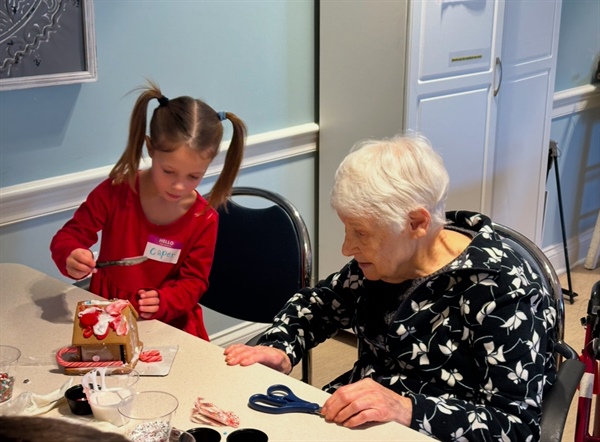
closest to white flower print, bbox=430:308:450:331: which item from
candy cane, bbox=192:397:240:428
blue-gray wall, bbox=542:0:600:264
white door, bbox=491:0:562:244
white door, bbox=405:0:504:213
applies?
candy cane, bbox=192:397:240:428

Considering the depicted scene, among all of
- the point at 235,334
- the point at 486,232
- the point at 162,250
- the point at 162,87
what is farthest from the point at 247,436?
the point at 235,334

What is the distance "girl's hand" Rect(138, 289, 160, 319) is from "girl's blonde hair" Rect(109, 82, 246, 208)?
1.10ft

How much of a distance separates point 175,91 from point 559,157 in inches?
95.0

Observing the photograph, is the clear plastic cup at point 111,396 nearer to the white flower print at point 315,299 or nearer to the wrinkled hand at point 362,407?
the wrinkled hand at point 362,407

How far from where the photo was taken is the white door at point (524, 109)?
340 centimetres

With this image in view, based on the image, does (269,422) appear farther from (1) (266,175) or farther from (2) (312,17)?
(2) (312,17)

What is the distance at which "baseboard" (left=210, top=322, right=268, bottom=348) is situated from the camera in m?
3.16

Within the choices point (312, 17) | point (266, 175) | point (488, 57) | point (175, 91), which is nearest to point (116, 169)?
point (175, 91)

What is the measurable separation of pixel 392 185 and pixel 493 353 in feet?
1.21

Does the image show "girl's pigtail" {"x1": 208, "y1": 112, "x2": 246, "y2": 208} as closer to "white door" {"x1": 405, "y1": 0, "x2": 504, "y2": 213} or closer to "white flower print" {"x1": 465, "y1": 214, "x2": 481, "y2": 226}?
"white flower print" {"x1": 465, "y1": 214, "x2": 481, "y2": 226}

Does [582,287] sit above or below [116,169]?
below

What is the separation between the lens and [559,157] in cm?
430

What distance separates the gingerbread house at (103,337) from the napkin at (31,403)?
125 mm

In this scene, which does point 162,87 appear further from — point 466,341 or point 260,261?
point 466,341
